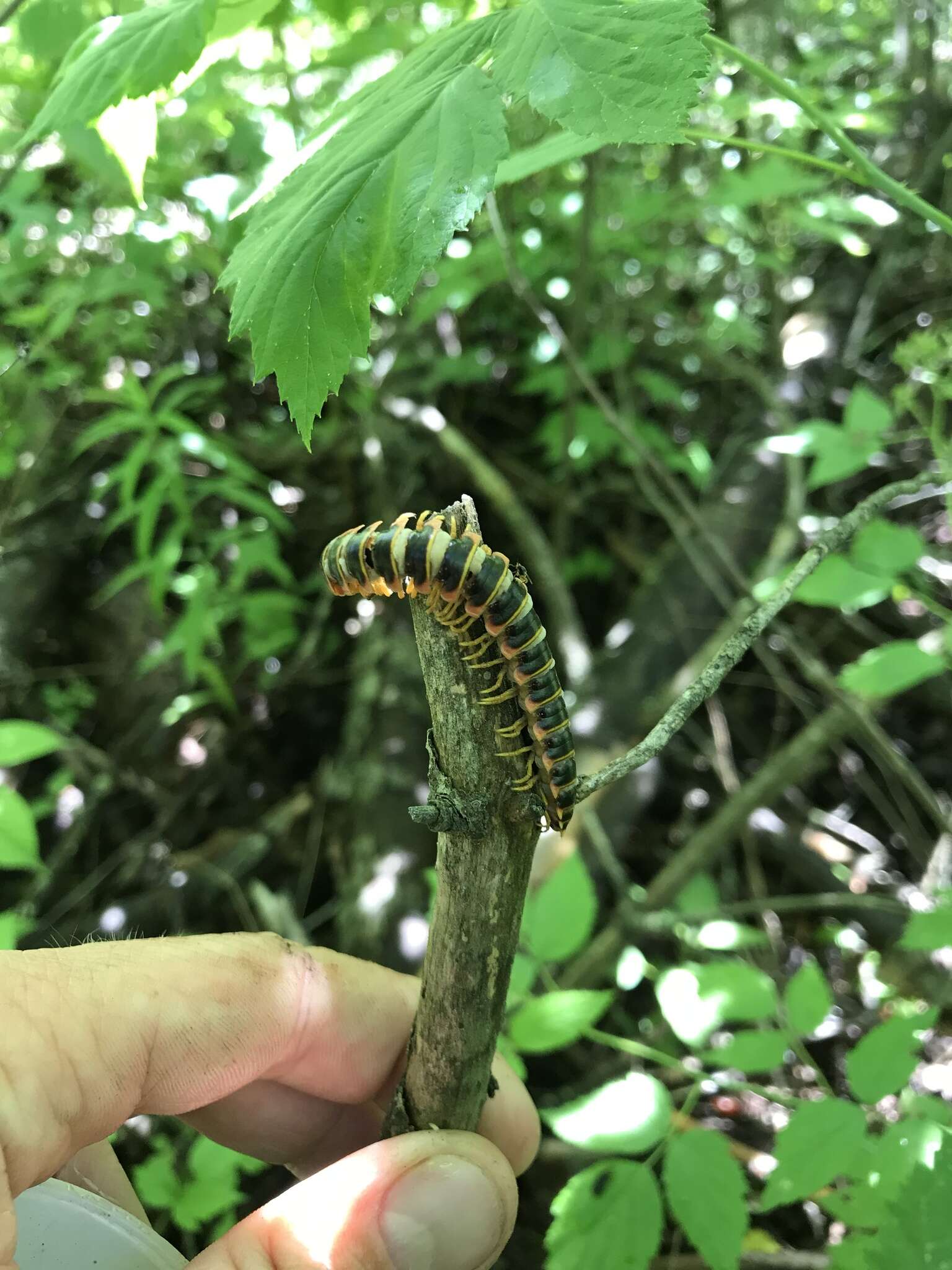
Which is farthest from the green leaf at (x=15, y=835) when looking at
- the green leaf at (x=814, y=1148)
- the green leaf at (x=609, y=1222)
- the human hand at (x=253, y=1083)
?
the green leaf at (x=814, y=1148)

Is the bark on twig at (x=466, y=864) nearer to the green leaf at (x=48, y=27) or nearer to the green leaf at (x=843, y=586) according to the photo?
the green leaf at (x=843, y=586)

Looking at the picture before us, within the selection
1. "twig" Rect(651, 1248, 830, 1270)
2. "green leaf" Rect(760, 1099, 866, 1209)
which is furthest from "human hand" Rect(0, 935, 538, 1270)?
"twig" Rect(651, 1248, 830, 1270)

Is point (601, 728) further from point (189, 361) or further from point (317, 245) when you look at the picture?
point (189, 361)

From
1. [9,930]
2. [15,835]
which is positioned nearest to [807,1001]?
[9,930]

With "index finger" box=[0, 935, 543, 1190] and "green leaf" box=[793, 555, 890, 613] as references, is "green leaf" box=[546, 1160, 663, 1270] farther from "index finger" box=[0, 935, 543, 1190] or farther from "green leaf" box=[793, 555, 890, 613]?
"green leaf" box=[793, 555, 890, 613]

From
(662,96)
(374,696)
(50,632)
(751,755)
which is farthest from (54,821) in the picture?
(662,96)
